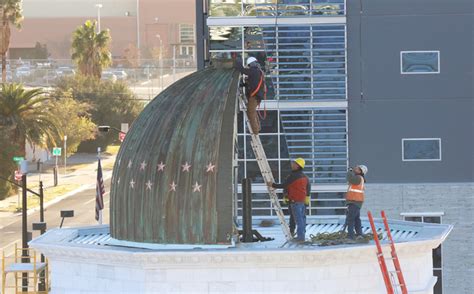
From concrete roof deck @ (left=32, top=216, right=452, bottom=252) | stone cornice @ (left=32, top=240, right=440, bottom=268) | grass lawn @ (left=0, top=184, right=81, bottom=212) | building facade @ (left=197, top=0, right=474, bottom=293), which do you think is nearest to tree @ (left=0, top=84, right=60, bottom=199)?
grass lawn @ (left=0, top=184, right=81, bottom=212)

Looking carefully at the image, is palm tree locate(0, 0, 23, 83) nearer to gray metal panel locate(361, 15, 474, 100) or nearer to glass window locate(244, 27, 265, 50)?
glass window locate(244, 27, 265, 50)

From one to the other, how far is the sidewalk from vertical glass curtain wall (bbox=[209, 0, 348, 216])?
40598mm

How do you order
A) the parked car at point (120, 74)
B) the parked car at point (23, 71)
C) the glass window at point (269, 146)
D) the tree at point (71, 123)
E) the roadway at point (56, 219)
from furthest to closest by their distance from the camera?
the parked car at point (120, 74)
the parked car at point (23, 71)
the tree at point (71, 123)
the roadway at point (56, 219)
the glass window at point (269, 146)

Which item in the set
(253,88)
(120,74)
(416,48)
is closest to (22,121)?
(416,48)

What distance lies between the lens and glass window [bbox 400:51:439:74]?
46.8 meters

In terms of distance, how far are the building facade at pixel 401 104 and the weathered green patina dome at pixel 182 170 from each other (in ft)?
52.8

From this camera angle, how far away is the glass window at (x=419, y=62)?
46750 millimetres

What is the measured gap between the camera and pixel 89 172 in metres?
112

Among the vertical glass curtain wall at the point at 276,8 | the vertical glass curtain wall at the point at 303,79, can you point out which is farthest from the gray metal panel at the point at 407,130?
the vertical glass curtain wall at the point at 276,8

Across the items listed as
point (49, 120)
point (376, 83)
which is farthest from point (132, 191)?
point (49, 120)

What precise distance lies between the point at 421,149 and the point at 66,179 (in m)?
62.1

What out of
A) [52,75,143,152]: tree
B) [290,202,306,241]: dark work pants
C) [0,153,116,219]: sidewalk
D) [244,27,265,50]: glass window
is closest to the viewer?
[290,202,306,241]: dark work pants

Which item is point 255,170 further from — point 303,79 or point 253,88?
point 253,88

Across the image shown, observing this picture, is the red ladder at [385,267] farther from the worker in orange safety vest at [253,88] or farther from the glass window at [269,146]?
the glass window at [269,146]
